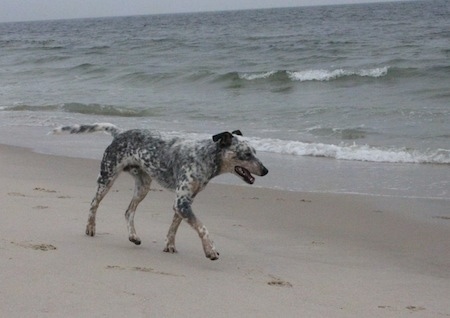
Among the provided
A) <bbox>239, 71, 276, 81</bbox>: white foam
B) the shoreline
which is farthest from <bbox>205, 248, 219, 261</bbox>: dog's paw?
<bbox>239, 71, 276, 81</bbox>: white foam

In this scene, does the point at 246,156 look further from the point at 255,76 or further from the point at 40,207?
the point at 255,76

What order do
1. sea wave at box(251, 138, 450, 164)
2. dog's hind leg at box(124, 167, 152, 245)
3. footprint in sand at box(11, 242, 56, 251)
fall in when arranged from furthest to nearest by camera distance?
sea wave at box(251, 138, 450, 164)
dog's hind leg at box(124, 167, 152, 245)
footprint in sand at box(11, 242, 56, 251)

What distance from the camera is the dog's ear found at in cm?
599

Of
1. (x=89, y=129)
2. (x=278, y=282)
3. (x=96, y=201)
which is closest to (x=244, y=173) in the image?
(x=278, y=282)

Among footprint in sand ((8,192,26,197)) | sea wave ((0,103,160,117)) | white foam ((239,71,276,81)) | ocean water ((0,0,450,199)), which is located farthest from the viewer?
white foam ((239,71,276,81))

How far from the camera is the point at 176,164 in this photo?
A: 622cm

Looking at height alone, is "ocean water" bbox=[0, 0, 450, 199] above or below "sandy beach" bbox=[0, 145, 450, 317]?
below

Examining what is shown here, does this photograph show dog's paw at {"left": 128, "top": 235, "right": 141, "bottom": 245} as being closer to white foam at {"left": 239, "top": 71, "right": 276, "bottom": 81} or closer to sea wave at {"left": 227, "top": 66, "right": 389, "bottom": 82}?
sea wave at {"left": 227, "top": 66, "right": 389, "bottom": 82}

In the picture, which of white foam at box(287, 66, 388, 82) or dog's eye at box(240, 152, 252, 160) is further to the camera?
white foam at box(287, 66, 388, 82)

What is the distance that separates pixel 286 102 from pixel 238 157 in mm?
14091

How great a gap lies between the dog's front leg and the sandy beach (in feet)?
0.37

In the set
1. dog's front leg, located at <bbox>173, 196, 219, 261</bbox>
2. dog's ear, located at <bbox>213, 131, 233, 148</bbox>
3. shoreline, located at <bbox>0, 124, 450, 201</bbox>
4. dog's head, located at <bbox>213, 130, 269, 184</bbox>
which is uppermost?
dog's ear, located at <bbox>213, 131, 233, 148</bbox>

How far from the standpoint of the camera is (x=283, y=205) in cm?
880

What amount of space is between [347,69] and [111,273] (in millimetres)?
21368
